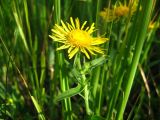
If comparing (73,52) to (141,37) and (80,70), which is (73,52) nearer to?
(80,70)

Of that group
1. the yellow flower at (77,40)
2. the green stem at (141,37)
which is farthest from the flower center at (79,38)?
the green stem at (141,37)

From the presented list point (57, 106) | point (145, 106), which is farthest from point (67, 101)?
point (145, 106)

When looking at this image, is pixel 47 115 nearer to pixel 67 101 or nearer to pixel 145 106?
pixel 67 101

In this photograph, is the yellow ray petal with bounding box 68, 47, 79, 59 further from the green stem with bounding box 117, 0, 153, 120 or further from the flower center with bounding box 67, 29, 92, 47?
the green stem with bounding box 117, 0, 153, 120

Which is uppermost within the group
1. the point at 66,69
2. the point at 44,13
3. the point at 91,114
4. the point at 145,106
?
the point at 44,13

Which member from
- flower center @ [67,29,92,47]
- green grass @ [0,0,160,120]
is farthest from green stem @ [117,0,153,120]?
flower center @ [67,29,92,47]
